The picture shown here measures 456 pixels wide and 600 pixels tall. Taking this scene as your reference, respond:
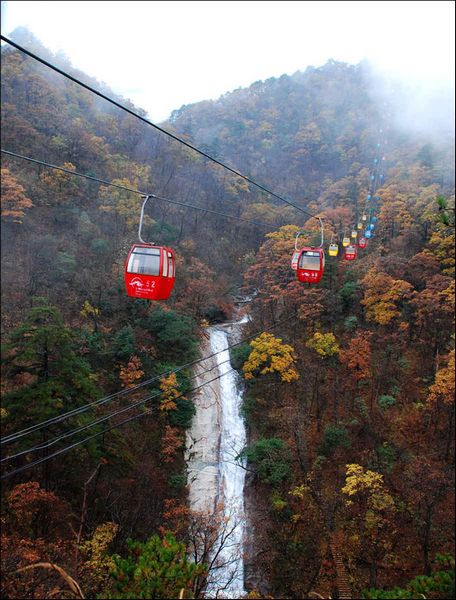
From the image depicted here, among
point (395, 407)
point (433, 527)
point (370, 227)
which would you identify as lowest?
point (433, 527)

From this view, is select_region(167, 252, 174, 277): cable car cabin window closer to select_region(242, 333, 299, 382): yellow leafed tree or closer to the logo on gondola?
the logo on gondola

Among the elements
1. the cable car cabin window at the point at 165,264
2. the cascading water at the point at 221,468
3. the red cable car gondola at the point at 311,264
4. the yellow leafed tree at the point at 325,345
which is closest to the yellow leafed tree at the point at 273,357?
the yellow leafed tree at the point at 325,345

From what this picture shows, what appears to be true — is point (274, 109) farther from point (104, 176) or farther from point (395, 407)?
point (395, 407)

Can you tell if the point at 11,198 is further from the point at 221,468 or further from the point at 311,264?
the point at 221,468

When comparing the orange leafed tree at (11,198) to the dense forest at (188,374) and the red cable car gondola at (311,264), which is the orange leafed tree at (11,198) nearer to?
the dense forest at (188,374)

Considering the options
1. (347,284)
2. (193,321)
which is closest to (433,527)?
(347,284)

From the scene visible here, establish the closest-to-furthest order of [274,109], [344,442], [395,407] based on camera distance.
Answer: [344,442], [395,407], [274,109]
